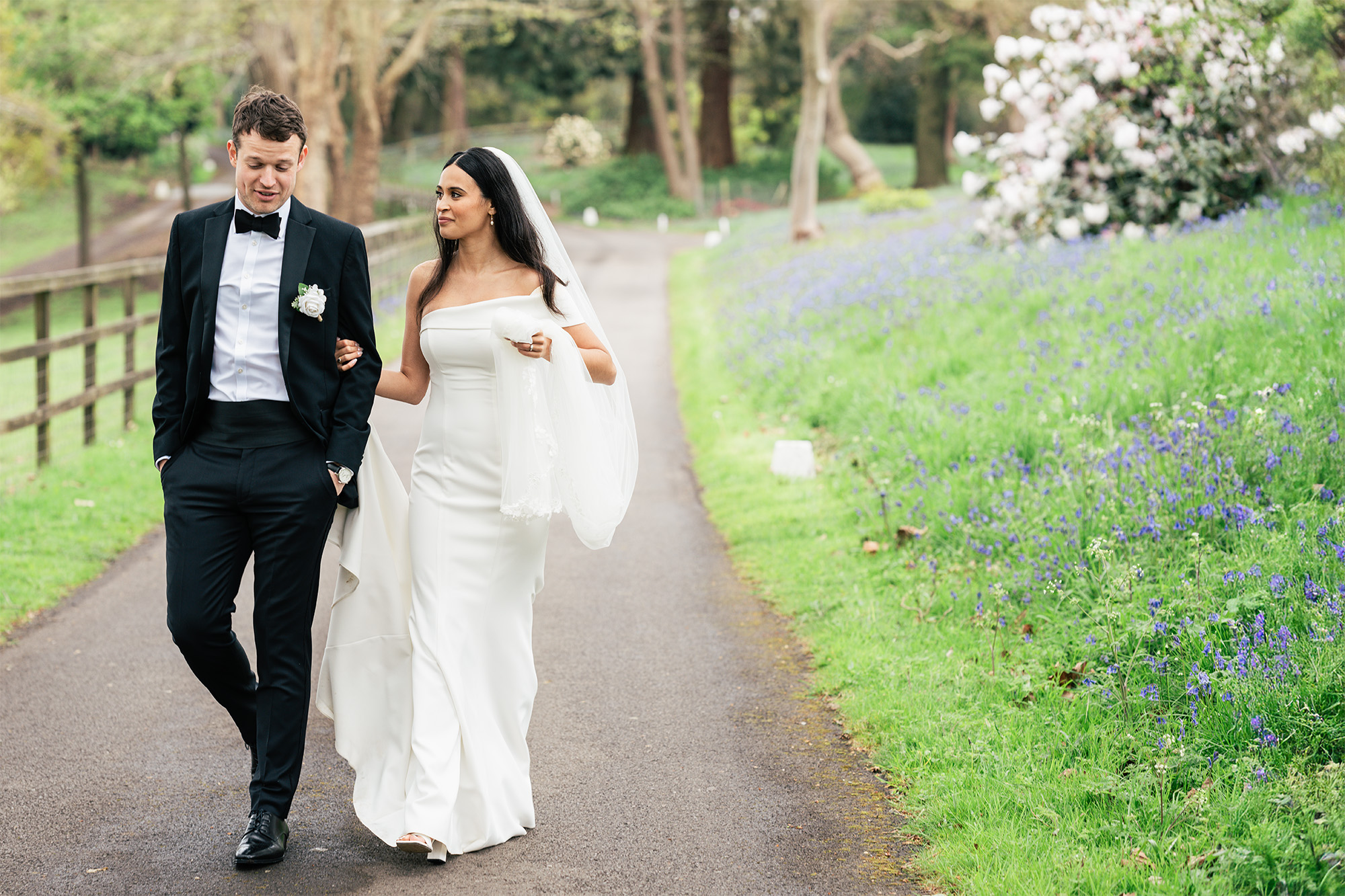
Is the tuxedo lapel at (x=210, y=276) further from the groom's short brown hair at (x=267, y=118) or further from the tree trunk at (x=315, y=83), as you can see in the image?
the tree trunk at (x=315, y=83)

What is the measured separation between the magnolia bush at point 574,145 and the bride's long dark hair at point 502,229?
2095 inches

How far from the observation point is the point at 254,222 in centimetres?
407

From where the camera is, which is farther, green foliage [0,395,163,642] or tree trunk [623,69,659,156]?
tree trunk [623,69,659,156]

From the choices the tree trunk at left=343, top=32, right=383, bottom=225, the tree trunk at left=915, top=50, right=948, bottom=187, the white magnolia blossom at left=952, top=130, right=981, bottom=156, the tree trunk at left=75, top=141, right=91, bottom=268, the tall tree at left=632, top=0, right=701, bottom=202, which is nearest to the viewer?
the white magnolia blossom at left=952, top=130, right=981, bottom=156

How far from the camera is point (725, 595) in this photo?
7363 millimetres

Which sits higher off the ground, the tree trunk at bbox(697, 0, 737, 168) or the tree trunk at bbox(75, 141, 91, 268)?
the tree trunk at bbox(697, 0, 737, 168)

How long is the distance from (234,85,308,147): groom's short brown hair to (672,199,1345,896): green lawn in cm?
318

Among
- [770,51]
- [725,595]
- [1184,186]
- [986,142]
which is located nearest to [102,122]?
[770,51]

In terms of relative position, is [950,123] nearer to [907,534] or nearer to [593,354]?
[907,534]

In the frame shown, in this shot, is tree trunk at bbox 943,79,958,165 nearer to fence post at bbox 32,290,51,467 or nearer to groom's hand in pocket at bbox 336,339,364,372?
fence post at bbox 32,290,51,467

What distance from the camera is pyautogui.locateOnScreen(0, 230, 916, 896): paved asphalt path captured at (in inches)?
158

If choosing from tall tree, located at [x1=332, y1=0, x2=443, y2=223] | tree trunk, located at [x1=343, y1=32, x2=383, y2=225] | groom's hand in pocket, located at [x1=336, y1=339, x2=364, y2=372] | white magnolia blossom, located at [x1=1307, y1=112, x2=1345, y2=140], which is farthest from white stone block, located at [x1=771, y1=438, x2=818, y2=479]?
tree trunk, located at [x1=343, y1=32, x2=383, y2=225]

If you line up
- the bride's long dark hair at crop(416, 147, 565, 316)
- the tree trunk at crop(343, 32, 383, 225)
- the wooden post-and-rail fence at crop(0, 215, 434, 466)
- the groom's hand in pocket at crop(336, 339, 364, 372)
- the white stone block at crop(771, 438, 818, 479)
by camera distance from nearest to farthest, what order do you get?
the groom's hand in pocket at crop(336, 339, 364, 372)
the bride's long dark hair at crop(416, 147, 565, 316)
the white stone block at crop(771, 438, 818, 479)
the wooden post-and-rail fence at crop(0, 215, 434, 466)
the tree trunk at crop(343, 32, 383, 225)

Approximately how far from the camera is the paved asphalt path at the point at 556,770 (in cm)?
400
